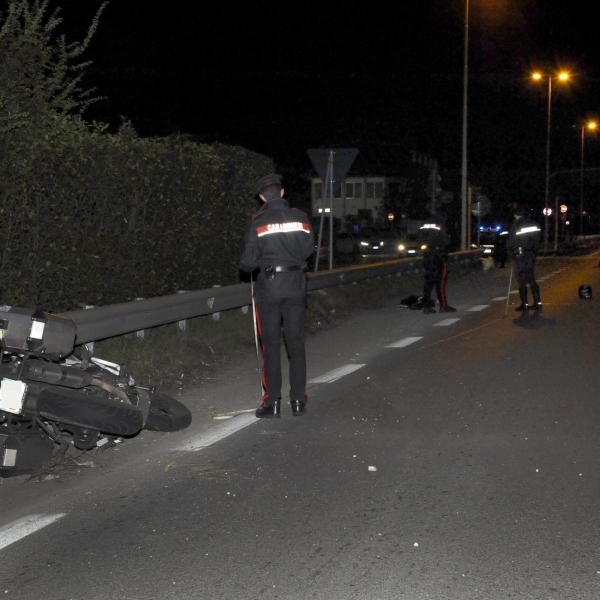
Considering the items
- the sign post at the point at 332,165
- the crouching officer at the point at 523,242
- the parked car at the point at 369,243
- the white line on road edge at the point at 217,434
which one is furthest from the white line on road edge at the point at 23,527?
the parked car at the point at 369,243

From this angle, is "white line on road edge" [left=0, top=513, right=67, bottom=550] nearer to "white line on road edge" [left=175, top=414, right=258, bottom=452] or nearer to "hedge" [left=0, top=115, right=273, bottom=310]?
"white line on road edge" [left=175, top=414, right=258, bottom=452]

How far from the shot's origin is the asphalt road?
15.2 feet

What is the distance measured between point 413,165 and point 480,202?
213 feet

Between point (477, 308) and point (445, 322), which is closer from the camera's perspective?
point (445, 322)

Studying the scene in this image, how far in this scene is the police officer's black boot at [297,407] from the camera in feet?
27.8

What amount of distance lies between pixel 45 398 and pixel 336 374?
4892mm

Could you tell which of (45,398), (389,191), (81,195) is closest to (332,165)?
(81,195)

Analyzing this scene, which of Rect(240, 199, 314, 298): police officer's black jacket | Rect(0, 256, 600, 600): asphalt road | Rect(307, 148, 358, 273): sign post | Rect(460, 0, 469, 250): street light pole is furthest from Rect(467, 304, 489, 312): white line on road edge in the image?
Rect(460, 0, 469, 250): street light pole

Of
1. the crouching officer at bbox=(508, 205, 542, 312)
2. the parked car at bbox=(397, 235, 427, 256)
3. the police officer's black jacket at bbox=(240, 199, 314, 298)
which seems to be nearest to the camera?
the police officer's black jacket at bbox=(240, 199, 314, 298)

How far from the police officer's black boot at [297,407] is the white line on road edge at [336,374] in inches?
66.6

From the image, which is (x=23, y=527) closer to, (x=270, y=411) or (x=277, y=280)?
(x=270, y=411)

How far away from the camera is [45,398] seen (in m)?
6.08

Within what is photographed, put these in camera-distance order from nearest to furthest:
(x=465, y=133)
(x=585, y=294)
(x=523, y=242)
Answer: (x=523, y=242)
(x=585, y=294)
(x=465, y=133)

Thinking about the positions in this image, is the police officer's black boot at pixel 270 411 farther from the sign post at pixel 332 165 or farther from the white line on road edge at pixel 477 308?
the sign post at pixel 332 165
